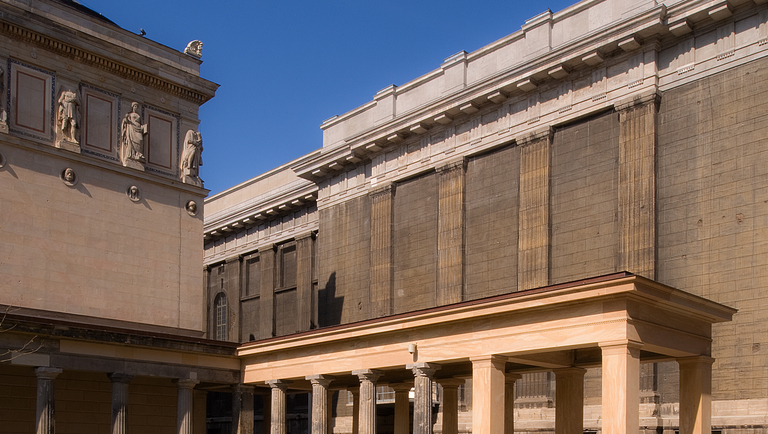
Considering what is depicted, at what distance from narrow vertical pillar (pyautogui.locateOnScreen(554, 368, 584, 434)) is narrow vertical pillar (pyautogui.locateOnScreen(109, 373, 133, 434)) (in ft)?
49.9

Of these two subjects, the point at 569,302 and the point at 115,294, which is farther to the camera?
the point at 115,294

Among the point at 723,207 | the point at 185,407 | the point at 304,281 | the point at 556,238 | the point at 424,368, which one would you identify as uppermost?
the point at 723,207

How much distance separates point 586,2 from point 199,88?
1863 cm

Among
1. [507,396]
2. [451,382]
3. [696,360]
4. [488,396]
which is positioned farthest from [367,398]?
[696,360]

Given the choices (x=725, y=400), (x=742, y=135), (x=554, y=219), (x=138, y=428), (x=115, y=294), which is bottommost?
(x=138, y=428)

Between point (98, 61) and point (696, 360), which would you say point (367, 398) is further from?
point (98, 61)

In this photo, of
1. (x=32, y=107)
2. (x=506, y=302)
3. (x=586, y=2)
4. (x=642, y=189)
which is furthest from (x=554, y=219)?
(x=32, y=107)

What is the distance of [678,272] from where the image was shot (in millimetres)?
30969

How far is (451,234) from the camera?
41000 millimetres

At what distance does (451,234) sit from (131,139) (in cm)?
1601

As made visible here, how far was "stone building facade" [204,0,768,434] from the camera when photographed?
22.9 meters

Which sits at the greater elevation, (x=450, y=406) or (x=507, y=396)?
(x=507, y=396)

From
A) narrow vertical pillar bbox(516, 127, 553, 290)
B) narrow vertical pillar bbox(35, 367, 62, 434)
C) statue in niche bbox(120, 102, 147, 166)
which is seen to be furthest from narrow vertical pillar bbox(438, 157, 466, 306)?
narrow vertical pillar bbox(35, 367, 62, 434)

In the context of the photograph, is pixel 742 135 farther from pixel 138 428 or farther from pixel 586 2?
pixel 138 428
